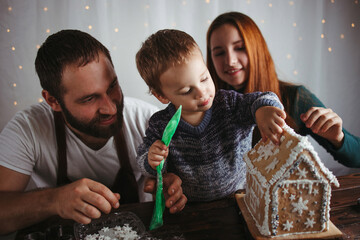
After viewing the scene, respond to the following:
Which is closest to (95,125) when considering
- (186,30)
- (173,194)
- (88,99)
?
(88,99)

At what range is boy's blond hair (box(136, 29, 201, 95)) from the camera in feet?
2.89

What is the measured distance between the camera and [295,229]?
758mm

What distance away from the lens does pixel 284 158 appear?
0.69 metres

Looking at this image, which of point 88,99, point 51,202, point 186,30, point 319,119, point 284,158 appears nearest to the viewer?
point 284,158

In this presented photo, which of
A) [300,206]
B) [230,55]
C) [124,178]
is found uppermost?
[230,55]

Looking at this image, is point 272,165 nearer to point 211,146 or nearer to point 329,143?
point 211,146

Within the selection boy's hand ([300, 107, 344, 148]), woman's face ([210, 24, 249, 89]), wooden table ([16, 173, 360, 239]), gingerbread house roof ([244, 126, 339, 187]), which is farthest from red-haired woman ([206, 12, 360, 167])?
gingerbread house roof ([244, 126, 339, 187])

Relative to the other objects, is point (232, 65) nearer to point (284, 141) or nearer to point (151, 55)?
point (151, 55)

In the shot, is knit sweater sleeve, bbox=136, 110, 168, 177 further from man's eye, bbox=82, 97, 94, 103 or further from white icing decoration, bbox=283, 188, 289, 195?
white icing decoration, bbox=283, 188, 289, 195

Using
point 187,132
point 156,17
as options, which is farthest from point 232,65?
point 156,17

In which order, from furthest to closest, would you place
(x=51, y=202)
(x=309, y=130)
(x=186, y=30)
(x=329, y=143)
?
(x=186, y=30) < (x=309, y=130) < (x=329, y=143) < (x=51, y=202)

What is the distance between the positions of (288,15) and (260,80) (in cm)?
117

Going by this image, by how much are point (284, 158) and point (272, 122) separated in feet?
0.37

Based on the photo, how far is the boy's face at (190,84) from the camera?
87cm
